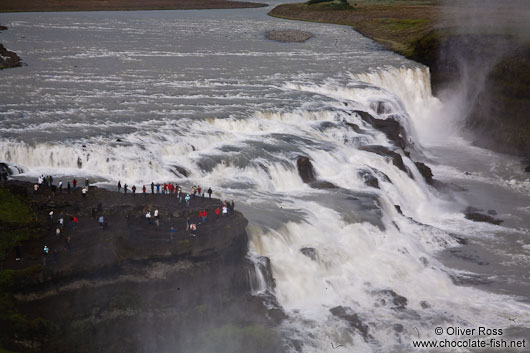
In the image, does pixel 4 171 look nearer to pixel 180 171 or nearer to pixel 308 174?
pixel 180 171

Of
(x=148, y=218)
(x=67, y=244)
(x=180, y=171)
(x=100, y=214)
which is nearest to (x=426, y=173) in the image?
(x=180, y=171)

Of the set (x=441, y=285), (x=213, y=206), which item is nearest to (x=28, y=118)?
(x=213, y=206)

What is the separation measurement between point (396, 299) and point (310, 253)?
4413mm

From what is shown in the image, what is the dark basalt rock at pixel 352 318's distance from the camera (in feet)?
87.7

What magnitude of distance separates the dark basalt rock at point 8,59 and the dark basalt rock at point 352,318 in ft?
143

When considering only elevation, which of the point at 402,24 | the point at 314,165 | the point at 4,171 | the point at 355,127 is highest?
the point at 402,24

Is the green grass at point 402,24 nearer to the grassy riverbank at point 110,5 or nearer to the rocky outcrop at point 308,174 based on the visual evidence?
the grassy riverbank at point 110,5

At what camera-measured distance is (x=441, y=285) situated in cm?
3164

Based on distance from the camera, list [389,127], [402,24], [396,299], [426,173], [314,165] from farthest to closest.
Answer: [402,24] < [389,127] < [426,173] < [314,165] < [396,299]

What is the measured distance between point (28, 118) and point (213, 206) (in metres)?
19.3

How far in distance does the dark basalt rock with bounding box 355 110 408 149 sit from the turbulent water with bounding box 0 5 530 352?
0.91 m

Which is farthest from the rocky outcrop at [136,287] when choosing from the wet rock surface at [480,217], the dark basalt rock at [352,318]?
the wet rock surface at [480,217]

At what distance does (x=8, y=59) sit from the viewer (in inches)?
2408

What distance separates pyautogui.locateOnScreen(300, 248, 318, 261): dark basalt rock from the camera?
101 ft
